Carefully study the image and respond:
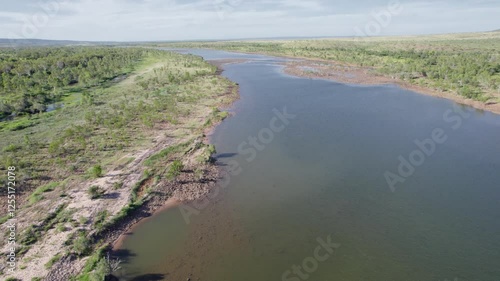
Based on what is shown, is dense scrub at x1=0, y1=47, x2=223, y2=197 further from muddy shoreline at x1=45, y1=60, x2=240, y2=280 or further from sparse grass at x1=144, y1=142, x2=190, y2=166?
muddy shoreline at x1=45, y1=60, x2=240, y2=280

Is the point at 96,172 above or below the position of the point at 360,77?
below

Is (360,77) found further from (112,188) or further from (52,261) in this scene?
(52,261)

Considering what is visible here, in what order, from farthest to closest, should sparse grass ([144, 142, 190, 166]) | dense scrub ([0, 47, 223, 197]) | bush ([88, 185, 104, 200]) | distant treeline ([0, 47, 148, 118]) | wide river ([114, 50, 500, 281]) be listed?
distant treeline ([0, 47, 148, 118]), sparse grass ([144, 142, 190, 166]), dense scrub ([0, 47, 223, 197]), bush ([88, 185, 104, 200]), wide river ([114, 50, 500, 281])

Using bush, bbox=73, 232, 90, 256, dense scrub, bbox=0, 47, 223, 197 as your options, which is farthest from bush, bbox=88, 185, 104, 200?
bush, bbox=73, 232, 90, 256

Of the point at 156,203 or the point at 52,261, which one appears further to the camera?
the point at 156,203

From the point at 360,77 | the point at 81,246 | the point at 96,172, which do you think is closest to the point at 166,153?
the point at 96,172

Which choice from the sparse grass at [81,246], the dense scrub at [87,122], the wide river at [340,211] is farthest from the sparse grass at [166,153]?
the sparse grass at [81,246]

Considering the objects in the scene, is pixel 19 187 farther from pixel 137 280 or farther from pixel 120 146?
pixel 137 280

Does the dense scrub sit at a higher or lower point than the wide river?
higher

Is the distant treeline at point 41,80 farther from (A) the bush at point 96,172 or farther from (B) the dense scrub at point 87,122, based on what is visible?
(A) the bush at point 96,172
